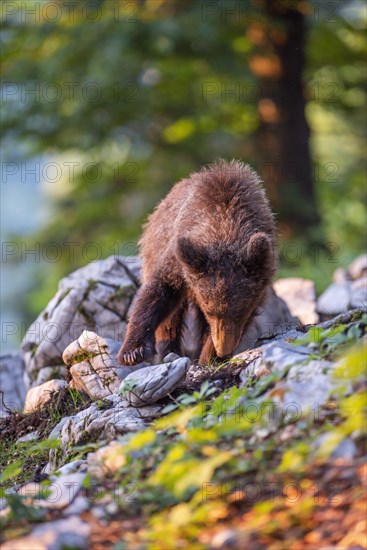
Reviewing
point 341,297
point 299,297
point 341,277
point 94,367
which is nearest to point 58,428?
point 94,367

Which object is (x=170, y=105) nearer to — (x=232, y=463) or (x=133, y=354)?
(x=133, y=354)

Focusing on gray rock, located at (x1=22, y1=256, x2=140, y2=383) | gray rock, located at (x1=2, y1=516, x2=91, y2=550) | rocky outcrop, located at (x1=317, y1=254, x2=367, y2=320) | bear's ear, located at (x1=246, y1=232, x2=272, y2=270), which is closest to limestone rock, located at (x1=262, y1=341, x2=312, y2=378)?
gray rock, located at (x1=2, y1=516, x2=91, y2=550)

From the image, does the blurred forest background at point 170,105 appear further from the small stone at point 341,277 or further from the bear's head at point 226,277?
the bear's head at point 226,277

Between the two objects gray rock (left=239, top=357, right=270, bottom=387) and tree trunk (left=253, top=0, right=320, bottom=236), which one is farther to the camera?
tree trunk (left=253, top=0, right=320, bottom=236)

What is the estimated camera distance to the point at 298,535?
131 inches

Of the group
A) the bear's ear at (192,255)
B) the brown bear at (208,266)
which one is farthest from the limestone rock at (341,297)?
the bear's ear at (192,255)

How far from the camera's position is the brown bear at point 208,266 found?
6605 millimetres

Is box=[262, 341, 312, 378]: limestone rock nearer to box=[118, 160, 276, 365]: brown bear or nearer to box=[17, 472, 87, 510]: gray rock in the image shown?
box=[17, 472, 87, 510]: gray rock

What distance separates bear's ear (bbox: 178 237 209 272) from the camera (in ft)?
21.5

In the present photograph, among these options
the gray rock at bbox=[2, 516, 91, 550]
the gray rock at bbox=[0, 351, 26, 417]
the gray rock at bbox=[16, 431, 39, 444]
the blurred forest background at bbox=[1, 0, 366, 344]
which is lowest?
the gray rock at bbox=[0, 351, 26, 417]

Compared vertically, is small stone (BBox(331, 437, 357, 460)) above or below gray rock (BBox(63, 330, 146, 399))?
above

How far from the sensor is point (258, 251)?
6.51 metres

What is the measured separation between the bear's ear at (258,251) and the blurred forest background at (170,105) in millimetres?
5667

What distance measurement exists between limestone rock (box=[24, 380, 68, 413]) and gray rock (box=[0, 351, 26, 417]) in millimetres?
1033
